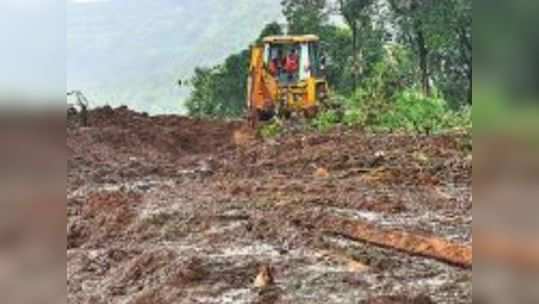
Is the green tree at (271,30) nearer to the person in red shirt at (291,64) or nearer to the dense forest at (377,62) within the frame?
the dense forest at (377,62)

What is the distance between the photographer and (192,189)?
595 cm

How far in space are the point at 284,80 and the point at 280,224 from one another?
5.09 metres

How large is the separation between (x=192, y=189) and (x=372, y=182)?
3.86ft

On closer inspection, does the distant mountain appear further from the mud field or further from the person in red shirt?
the mud field

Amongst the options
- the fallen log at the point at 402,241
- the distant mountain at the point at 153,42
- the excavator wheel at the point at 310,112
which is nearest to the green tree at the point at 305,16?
the distant mountain at the point at 153,42

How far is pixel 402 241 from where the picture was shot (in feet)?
12.3

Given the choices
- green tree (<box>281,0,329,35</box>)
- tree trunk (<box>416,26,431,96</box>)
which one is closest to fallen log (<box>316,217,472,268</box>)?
tree trunk (<box>416,26,431,96</box>)

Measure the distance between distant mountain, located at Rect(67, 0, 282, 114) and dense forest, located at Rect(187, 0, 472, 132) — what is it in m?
1.96

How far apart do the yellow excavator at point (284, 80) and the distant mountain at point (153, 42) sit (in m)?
7.78

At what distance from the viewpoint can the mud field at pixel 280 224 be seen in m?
3.33

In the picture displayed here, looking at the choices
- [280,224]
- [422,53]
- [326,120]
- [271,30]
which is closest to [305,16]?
[271,30]

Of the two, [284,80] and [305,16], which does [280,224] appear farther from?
[305,16]

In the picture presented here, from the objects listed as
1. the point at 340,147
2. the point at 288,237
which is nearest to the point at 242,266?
the point at 288,237
